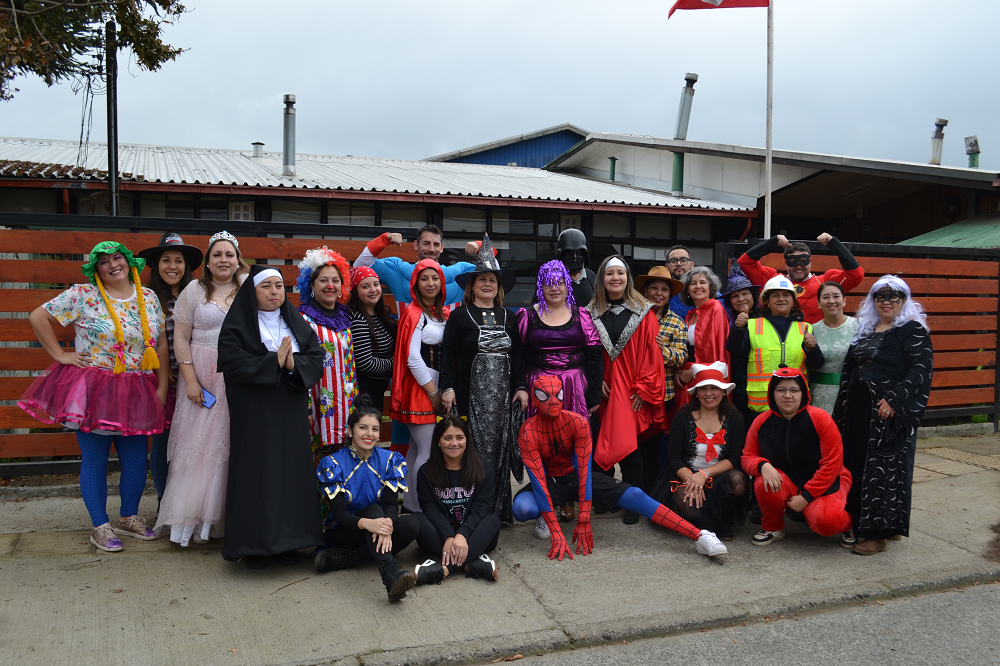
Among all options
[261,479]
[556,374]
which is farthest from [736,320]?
[261,479]

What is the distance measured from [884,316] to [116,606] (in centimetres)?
455

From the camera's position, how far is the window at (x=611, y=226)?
1298 cm

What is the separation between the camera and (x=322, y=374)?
3912 millimetres

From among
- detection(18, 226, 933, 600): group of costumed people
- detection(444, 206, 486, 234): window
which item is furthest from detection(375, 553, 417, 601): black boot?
detection(444, 206, 486, 234): window

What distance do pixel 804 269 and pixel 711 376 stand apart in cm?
158

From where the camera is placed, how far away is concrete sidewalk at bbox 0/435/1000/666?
10.0 ft

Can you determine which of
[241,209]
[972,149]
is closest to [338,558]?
[241,209]

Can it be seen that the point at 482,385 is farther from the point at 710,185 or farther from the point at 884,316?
the point at 710,185

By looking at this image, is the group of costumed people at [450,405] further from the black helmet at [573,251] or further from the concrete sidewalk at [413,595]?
the black helmet at [573,251]

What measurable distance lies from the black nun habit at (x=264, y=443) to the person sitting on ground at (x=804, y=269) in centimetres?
357

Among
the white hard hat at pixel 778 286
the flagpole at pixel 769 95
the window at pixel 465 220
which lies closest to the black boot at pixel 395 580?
the white hard hat at pixel 778 286

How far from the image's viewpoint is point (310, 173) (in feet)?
41.4

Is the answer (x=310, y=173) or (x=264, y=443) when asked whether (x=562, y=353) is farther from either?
(x=310, y=173)

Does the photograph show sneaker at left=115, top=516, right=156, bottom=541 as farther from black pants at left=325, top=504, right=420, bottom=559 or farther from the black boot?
the black boot
